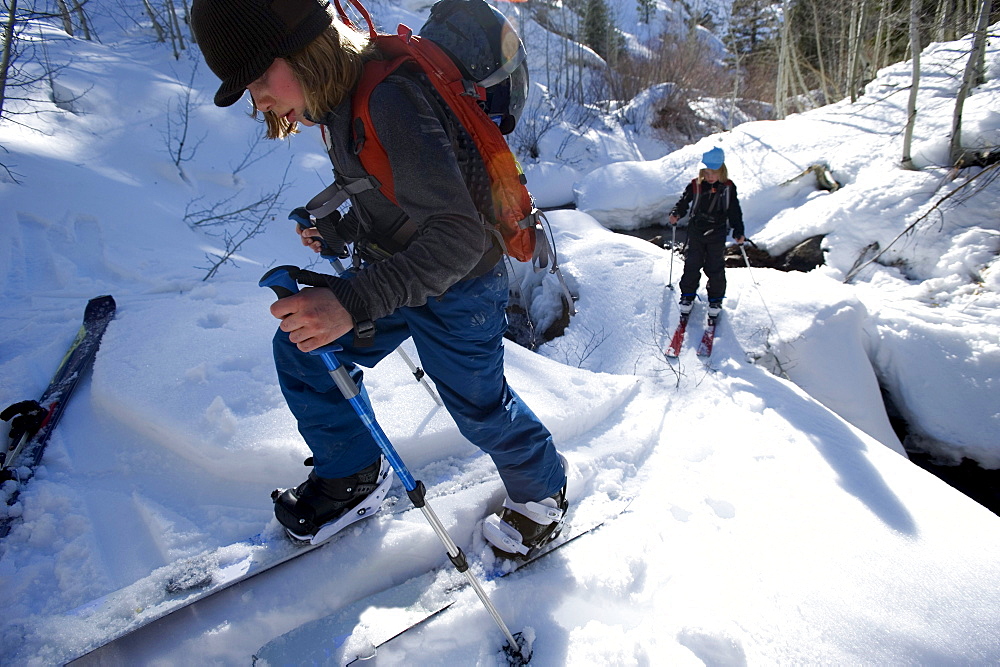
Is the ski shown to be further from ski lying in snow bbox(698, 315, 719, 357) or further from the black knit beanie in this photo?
the black knit beanie

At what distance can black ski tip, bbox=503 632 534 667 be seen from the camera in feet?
4.89

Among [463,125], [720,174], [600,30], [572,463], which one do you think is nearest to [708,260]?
[720,174]

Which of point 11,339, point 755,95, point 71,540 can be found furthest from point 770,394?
point 755,95

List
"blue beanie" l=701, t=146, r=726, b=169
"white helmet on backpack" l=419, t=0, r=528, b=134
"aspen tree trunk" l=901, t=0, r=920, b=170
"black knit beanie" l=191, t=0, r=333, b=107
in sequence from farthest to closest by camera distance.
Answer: "aspen tree trunk" l=901, t=0, r=920, b=170 → "blue beanie" l=701, t=146, r=726, b=169 → "white helmet on backpack" l=419, t=0, r=528, b=134 → "black knit beanie" l=191, t=0, r=333, b=107

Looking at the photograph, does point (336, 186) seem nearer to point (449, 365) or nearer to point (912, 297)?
point (449, 365)

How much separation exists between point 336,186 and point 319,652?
1.44m

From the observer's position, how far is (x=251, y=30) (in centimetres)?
107

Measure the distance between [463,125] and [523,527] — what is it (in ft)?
4.58

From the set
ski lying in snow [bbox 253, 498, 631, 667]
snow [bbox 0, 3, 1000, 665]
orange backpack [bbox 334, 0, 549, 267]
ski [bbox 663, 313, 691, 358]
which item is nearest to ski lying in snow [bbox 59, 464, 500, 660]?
snow [bbox 0, 3, 1000, 665]

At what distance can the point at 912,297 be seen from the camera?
20.1ft

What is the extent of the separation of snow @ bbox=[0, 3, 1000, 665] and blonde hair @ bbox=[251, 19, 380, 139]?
1465 millimetres

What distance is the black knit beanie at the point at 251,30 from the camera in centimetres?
106

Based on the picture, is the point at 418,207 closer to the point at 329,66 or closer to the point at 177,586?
the point at 329,66

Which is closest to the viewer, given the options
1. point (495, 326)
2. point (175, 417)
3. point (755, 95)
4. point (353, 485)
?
point (495, 326)
